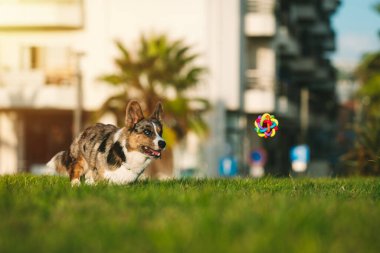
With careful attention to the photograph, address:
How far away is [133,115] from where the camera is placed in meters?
11.2

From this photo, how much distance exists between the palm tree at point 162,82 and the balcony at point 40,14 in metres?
4.78

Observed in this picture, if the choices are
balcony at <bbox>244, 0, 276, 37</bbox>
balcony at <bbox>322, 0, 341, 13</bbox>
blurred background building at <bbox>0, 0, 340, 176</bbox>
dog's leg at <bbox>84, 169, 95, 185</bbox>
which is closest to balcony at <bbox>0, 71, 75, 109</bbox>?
blurred background building at <bbox>0, 0, 340, 176</bbox>

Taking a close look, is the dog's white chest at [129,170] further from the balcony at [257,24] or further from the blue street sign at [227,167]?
the balcony at [257,24]

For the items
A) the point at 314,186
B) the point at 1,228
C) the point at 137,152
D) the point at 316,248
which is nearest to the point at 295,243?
the point at 316,248

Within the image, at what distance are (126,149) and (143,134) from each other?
0.32m

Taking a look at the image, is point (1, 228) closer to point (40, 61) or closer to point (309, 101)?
point (40, 61)

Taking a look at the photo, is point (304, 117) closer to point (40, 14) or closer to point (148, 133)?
point (40, 14)

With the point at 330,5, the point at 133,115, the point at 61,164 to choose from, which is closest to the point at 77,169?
the point at 61,164

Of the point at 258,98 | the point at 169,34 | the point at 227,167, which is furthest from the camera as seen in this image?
the point at 258,98

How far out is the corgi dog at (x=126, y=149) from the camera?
11.0m

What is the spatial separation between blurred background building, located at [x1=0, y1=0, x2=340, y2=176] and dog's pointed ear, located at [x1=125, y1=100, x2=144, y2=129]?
28141mm

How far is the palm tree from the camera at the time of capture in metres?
37.9

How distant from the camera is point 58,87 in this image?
42.9 metres

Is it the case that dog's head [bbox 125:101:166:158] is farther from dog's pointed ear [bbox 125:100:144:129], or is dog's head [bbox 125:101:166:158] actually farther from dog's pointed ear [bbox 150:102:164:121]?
dog's pointed ear [bbox 150:102:164:121]
